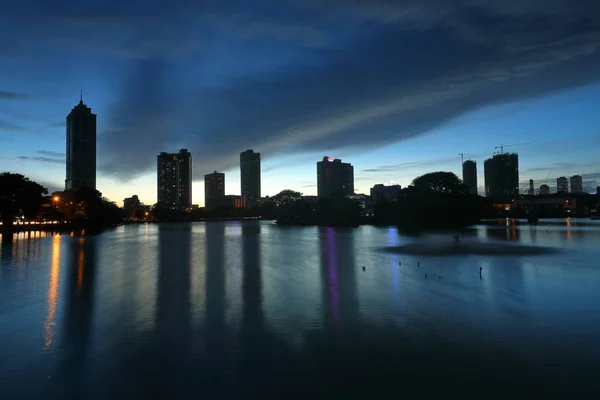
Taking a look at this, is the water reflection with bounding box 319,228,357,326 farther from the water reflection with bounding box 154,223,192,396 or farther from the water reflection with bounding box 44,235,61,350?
the water reflection with bounding box 44,235,61,350

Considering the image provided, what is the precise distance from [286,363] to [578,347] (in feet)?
30.4

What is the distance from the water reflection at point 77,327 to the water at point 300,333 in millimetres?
57

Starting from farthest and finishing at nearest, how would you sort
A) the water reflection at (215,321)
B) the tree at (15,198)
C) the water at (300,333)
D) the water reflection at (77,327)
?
the tree at (15,198)
the water reflection at (215,321)
the water reflection at (77,327)
the water at (300,333)

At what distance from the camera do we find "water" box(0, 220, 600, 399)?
10.2 meters

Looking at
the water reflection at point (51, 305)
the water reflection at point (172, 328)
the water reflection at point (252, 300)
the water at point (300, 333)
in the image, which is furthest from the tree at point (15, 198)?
the water reflection at point (172, 328)

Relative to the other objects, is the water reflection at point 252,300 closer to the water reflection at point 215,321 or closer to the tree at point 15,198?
the water reflection at point 215,321

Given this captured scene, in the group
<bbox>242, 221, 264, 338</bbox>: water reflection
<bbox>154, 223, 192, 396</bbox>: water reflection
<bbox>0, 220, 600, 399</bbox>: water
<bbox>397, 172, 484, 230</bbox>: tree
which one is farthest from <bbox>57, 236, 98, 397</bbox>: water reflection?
<bbox>397, 172, 484, 230</bbox>: tree

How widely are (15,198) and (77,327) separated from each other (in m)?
89.2

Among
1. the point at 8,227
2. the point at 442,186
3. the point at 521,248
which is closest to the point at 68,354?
the point at 521,248

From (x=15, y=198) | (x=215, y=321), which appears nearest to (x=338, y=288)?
(x=215, y=321)

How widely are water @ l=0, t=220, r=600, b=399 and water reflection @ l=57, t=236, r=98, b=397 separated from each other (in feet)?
0.19

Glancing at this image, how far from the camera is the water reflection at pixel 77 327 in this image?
10.6 m

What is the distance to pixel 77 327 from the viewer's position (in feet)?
49.6

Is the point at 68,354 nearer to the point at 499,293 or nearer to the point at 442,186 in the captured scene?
the point at 499,293
